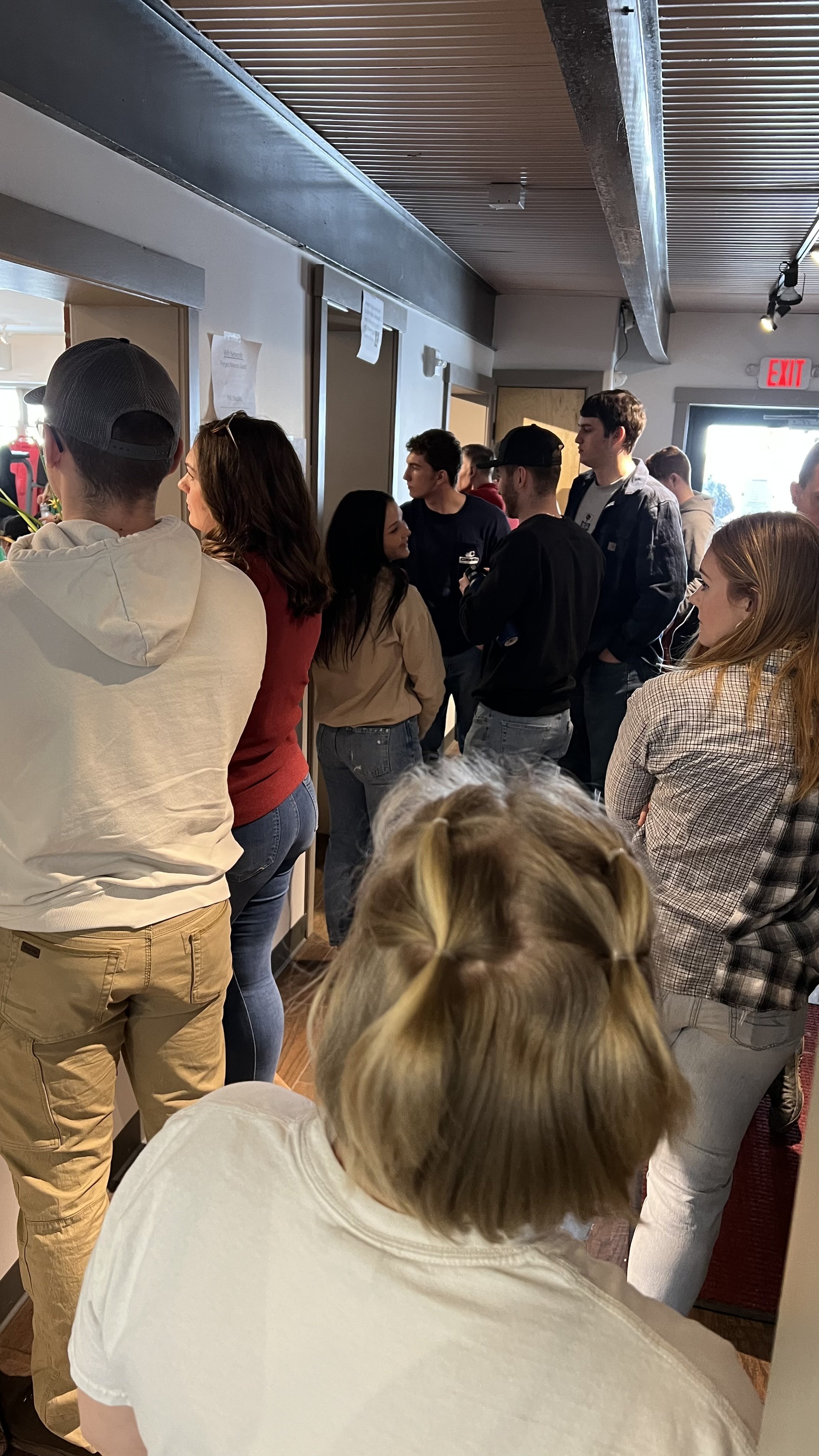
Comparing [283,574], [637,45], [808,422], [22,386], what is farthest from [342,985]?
[808,422]

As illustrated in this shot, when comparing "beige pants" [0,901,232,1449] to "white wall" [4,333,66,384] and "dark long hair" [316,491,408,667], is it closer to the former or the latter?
"dark long hair" [316,491,408,667]

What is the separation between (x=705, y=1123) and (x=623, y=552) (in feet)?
7.35

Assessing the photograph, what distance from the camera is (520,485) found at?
3.02 m

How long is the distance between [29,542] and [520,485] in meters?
1.93

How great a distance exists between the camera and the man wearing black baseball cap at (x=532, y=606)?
288 cm

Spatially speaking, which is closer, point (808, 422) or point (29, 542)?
point (29, 542)

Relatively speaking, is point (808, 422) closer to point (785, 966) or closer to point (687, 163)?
point (687, 163)

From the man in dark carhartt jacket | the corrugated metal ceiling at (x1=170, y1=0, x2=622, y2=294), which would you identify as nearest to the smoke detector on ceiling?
the corrugated metal ceiling at (x1=170, y1=0, x2=622, y2=294)

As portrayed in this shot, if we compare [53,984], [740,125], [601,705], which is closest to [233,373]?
[740,125]

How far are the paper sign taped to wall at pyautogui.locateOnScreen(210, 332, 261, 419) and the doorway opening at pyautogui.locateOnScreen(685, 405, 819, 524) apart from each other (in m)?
5.32

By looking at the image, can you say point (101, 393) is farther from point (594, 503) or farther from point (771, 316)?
point (771, 316)

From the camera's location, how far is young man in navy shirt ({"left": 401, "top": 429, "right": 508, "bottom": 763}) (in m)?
3.62

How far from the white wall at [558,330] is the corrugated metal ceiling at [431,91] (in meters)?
2.41

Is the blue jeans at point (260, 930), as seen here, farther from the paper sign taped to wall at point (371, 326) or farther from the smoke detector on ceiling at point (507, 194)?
the smoke detector on ceiling at point (507, 194)
